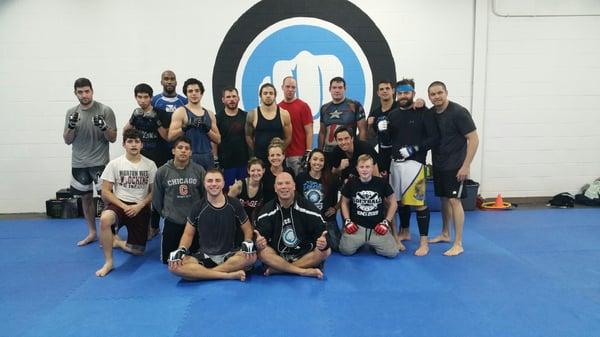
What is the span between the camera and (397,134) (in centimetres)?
402

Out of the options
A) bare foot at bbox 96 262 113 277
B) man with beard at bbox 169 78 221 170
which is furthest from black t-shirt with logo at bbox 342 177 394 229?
bare foot at bbox 96 262 113 277

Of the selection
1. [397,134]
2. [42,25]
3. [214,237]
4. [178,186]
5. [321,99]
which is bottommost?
[214,237]

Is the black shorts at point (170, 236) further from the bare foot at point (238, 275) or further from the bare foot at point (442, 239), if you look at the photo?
the bare foot at point (442, 239)

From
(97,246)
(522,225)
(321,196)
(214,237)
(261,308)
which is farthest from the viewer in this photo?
(522,225)

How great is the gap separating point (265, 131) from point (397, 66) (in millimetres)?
2802

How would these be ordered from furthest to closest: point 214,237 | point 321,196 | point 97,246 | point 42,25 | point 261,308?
point 42,25
point 97,246
point 321,196
point 214,237
point 261,308

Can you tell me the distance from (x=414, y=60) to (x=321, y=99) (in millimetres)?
1489

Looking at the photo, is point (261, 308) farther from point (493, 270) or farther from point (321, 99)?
point (321, 99)

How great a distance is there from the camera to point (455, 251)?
3930 millimetres

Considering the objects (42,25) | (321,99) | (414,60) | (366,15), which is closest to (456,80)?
(414,60)

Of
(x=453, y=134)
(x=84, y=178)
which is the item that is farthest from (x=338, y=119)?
(x=84, y=178)

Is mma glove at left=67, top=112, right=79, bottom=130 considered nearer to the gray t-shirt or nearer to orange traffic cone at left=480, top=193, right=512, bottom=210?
the gray t-shirt

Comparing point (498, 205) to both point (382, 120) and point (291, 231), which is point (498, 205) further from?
point (291, 231)

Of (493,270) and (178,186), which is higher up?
(178,186)
